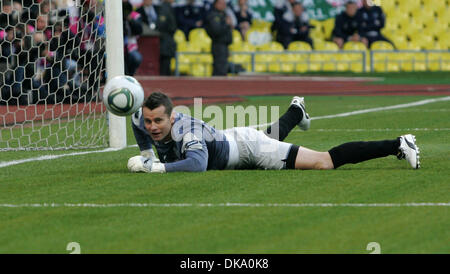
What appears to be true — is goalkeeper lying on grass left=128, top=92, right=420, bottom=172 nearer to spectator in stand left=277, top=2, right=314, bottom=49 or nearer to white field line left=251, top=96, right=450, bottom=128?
white field line left=251, top=96, right=450, bottom=128

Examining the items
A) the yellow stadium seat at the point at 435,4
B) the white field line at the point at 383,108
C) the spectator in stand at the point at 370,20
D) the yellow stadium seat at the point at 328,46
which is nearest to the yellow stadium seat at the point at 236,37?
the yellow stadium seat at the point at 328,46

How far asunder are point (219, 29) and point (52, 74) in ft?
40.1

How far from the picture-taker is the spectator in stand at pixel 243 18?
28.2 meters

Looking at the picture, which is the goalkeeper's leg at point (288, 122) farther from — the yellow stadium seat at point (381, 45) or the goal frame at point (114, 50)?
the yellow stadium seat at point (381, 45)

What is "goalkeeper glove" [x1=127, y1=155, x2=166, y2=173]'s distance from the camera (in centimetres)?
A: 818

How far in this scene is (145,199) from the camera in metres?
6.99

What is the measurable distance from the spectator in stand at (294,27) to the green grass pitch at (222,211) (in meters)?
18.6

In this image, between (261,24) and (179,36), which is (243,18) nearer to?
(261,24)

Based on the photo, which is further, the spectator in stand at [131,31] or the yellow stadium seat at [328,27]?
the yellow stadium seat at [328,27]

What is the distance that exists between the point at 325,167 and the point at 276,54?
20398 millimetres

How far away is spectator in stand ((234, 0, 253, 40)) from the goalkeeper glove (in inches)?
789

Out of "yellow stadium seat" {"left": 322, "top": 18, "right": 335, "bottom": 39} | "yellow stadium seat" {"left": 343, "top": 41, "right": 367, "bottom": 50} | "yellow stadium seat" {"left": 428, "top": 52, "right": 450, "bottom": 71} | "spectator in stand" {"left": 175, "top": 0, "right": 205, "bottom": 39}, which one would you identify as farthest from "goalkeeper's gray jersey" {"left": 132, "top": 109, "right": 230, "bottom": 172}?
"yellow stadium seat" {"left": 322, "top": 18, "right": 335, "bottom": 39}
